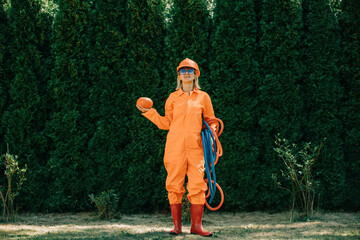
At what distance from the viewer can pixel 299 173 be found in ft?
17.2

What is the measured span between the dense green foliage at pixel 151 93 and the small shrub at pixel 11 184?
0.15m

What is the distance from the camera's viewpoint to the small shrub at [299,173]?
4848mm

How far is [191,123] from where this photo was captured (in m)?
3.89

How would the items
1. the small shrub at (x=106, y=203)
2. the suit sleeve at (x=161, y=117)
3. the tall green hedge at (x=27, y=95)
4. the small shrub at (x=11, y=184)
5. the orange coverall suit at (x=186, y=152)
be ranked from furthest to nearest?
the tall green hedge at (x=27, y=95)
the small shrub at (x=106, y=203)
the small shrub at (x=11, y=184)
the suit sleeve at (x=161, y=117)
the orange coverall suit at (x=186, y=152)

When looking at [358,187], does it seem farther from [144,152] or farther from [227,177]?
[144,152]

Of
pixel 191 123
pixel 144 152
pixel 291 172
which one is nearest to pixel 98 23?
pixel 144 152

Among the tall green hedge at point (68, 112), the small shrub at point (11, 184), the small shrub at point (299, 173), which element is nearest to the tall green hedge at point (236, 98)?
the small shrub at point (299, 173)

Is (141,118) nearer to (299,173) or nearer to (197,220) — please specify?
(197,220)

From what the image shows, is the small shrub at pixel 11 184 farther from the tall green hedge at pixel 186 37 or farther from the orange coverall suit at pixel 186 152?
the tall green hedge at pixel 186 37

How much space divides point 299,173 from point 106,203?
9.49ft

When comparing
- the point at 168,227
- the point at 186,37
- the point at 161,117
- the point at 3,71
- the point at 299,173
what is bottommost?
the point at 168,227

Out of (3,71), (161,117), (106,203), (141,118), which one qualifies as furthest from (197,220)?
(3,71)

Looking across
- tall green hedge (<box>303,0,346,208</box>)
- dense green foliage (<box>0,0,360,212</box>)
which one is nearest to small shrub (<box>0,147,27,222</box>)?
dense green foliage (<box>0,0,360,212</box>)

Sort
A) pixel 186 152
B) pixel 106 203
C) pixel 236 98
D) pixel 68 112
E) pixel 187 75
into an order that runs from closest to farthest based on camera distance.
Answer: pixel 186 152, pixel 187 75, pixel 106 203, pixel 68 112, pixel 236 98
